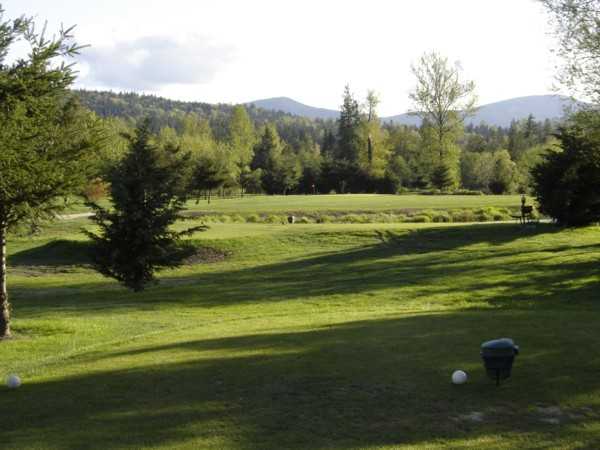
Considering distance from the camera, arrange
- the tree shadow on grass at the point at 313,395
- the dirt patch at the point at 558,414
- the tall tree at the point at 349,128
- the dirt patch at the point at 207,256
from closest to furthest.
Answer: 1. the tree shadow on grass at the point at 313,395
2. the dirt patch at the point at 558,414
3. the dirt patch at the point at 207,256
4. the tall tree at the point at 349,128

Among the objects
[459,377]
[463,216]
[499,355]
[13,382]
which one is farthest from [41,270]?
[463,216]

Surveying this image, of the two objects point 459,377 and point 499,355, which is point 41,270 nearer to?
point 459,377

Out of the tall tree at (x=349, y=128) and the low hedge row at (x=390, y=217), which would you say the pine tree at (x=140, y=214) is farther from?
the tall tree at (x=349, y=128)

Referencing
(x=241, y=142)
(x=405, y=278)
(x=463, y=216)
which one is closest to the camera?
(x=405, y=278)

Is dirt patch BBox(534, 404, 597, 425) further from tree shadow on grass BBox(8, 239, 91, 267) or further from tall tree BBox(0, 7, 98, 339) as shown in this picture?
tree shadow on grass BBox(8, 239, 91, 267)

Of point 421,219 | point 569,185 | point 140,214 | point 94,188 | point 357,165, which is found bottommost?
point 421,219

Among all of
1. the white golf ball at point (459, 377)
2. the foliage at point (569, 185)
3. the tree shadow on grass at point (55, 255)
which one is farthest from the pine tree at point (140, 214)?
the foliage at point (569, 185)

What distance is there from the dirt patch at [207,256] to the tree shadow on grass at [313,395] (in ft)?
63.3

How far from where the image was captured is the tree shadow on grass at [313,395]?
764 centimetres

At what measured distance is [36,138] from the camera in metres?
15.4

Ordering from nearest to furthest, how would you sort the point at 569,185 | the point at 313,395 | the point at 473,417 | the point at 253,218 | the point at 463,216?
the point at 473,417 < the point at 313,395 < the point at 569,185 < the point at 463,216 < the point at 253,218

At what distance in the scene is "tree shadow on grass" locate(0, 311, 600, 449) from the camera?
7.64 m

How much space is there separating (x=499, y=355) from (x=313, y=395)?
102 inches

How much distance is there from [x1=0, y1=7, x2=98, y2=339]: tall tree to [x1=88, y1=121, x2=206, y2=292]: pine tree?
3923 millimetres
